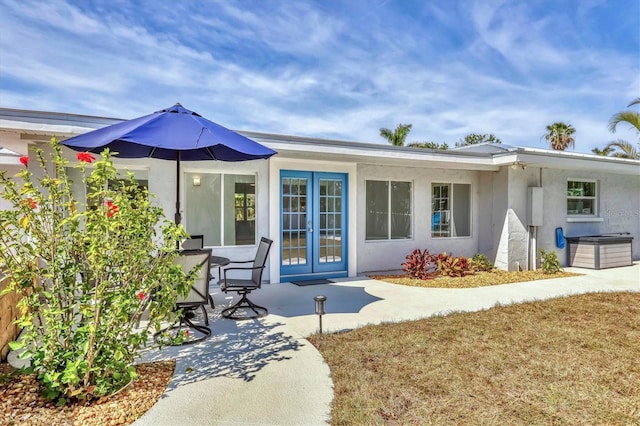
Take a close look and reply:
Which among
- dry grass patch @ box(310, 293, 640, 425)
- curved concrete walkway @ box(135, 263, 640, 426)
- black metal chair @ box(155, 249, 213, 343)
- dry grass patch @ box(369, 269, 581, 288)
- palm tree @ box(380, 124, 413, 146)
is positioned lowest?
dry grass patch @ box(310, 293, 640, 425)

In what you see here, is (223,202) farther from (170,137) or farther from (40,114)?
(170,137)

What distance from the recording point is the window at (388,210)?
1009 cm

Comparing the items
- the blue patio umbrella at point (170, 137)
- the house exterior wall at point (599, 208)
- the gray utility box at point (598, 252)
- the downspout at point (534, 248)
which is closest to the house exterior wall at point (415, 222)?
the downspout at point (534, 248)

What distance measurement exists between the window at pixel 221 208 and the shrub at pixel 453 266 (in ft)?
16.0

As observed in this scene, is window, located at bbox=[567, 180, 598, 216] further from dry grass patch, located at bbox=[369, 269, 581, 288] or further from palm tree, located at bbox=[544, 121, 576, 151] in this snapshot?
palm tree, located at bbox=[544, 121, 576, 151]

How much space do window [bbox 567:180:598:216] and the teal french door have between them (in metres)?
7.57

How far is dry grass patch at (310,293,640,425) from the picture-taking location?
10.2ft

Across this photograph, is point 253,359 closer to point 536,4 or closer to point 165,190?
point 165,190

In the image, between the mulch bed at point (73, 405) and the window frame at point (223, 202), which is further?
the window frame at point (223, 202)

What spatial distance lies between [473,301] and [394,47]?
949 cm

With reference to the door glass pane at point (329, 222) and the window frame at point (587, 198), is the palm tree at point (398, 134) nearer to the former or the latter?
the window frame at point (587, 198)

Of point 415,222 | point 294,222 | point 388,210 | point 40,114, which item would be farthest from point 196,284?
point 415,222

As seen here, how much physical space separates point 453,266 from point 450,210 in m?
2.10

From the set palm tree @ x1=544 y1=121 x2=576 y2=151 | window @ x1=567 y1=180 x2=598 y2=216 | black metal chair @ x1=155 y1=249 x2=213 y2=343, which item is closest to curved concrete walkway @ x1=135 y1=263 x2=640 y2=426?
black metal chair @ x1=155 y1=249 x2=213 y2=343
